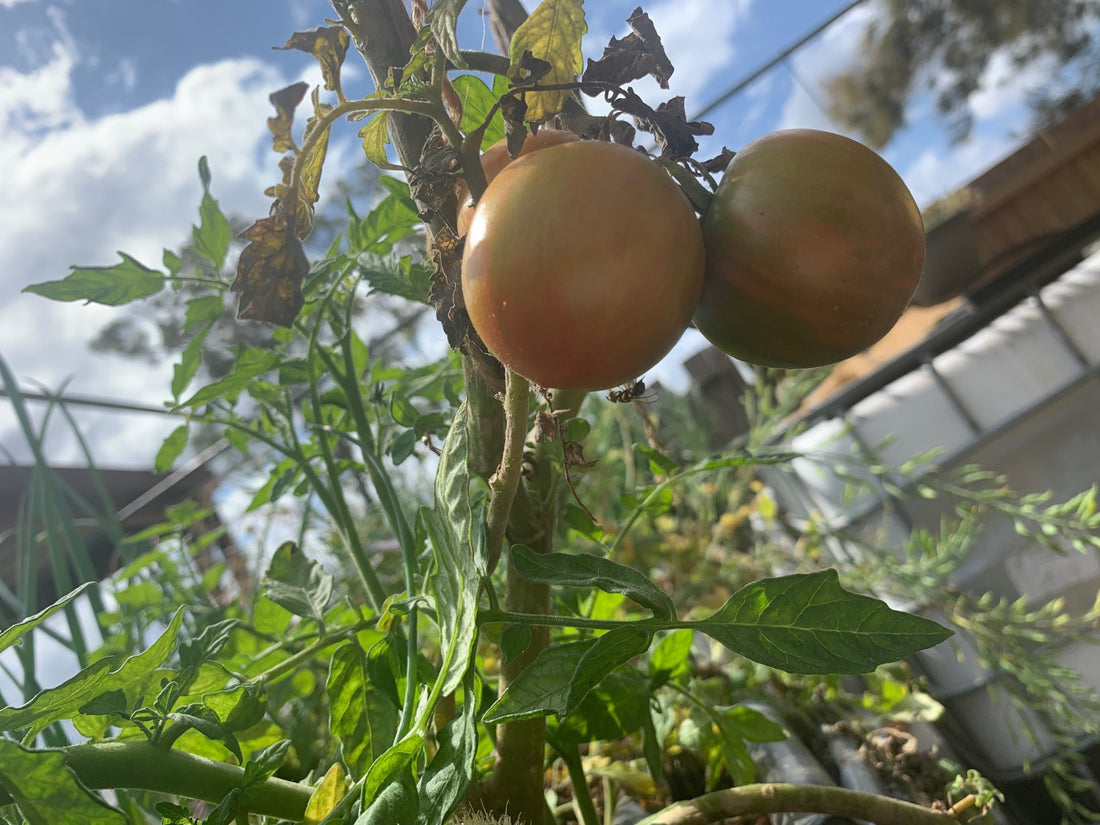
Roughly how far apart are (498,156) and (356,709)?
9.0 inches

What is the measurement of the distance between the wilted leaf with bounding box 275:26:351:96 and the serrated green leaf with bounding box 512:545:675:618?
0.58 ft

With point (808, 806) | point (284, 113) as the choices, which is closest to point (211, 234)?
point (284, 113)

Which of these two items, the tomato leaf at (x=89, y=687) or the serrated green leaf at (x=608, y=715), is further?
the serrated green leaf at (x=608, y=715)

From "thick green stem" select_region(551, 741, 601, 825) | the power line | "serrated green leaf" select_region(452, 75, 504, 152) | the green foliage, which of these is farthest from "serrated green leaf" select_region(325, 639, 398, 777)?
the power line

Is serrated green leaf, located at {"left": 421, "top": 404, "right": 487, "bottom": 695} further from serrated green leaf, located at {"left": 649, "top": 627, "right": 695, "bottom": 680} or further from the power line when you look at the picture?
the power line

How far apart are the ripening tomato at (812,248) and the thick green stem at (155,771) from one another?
24cm

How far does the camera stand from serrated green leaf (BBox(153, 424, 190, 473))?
1.42 ft

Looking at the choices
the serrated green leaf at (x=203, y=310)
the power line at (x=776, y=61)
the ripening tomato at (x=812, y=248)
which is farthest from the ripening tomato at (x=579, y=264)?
the power line at (x=776, y=61)

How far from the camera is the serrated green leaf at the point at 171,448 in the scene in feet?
1.42

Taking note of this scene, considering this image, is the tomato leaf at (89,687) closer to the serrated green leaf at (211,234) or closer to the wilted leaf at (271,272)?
the wilted leaf at (271,272)

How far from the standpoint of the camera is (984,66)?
129 inches

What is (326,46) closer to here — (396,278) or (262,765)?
(396,278)

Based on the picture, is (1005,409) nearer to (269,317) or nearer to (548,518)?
(548,518)

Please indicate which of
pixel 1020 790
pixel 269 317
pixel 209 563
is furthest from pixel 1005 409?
pixel 209 563
